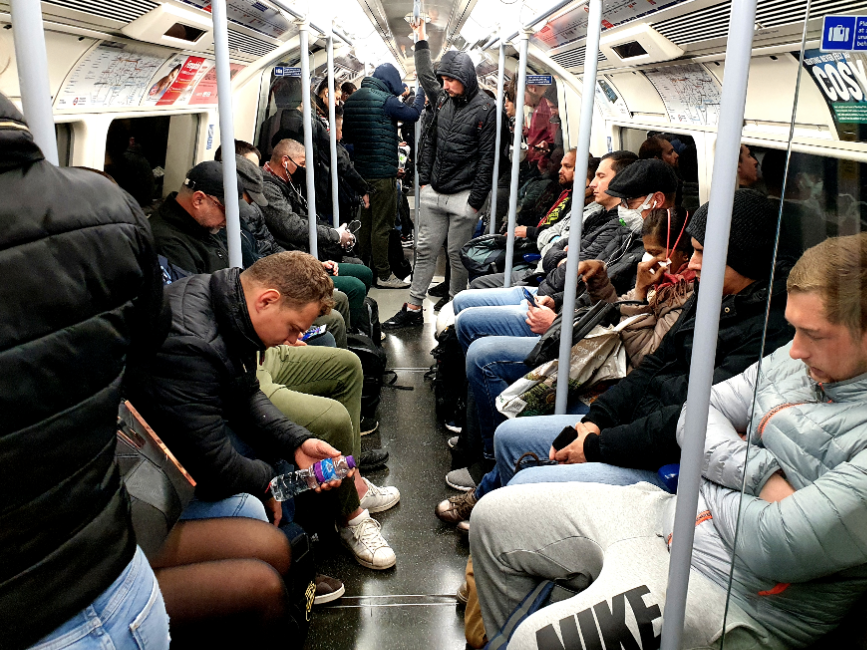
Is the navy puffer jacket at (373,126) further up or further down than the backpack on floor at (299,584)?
further up

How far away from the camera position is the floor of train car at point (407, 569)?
2459 mm

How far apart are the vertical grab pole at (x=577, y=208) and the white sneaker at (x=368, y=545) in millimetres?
827

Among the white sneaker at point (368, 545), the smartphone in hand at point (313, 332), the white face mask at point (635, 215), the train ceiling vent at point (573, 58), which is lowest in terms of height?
the white sneaker at point (368, 545)

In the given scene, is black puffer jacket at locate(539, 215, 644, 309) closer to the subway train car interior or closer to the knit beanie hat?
the subway train car interior

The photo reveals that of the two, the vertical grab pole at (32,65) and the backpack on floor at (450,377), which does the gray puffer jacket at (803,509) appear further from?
the backpack on floor at (450,377)

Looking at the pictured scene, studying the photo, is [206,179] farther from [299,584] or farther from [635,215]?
[635,215]

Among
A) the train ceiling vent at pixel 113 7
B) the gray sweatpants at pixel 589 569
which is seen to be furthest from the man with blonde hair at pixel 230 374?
the train ceiling vent at pixel 113 7

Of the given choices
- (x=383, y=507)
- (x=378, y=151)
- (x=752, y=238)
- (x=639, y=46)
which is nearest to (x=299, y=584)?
(x=383, y=507)

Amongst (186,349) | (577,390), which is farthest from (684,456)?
(577,390)

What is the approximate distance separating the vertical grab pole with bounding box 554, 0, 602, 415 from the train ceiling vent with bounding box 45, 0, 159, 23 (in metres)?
1.79

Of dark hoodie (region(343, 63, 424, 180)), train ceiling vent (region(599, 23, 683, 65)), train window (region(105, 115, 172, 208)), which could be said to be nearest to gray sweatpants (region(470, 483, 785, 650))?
train window (region(105, 115, 172, 208))

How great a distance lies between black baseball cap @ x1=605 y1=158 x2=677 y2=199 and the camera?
3586mm

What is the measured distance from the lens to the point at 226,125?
2.53 metres

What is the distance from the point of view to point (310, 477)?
Result: 7.64 ft
